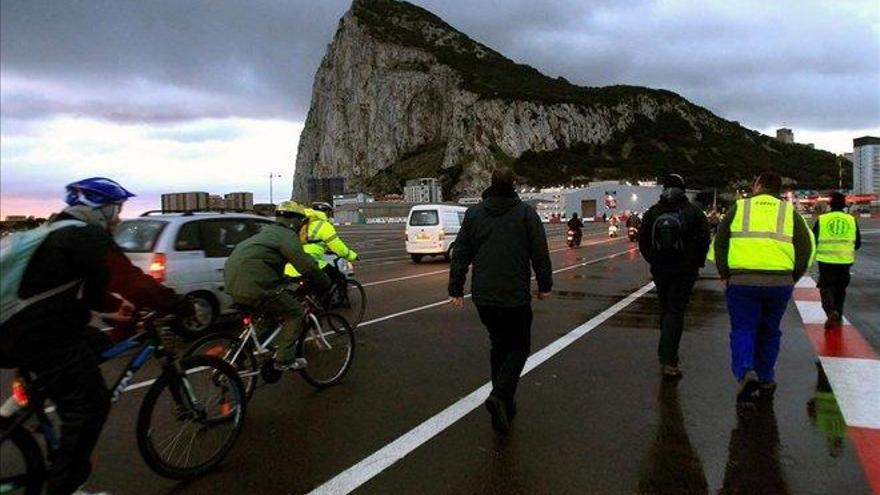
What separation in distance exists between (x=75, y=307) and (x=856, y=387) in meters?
5.95

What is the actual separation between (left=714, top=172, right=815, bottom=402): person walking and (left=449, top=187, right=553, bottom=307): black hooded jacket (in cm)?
166

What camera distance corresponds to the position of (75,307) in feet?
10.3

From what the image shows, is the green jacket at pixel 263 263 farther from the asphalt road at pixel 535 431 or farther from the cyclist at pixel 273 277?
the asphalt road at pixel 535 431

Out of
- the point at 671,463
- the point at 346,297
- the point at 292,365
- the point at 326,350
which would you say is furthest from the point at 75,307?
the point at 346,297

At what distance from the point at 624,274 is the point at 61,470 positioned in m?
14.7

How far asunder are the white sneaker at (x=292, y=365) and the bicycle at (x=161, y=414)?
0.92 meters

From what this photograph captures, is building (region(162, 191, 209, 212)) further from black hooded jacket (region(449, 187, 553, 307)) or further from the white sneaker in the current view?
black hooded jacket (region(449, 187, 553, 307))

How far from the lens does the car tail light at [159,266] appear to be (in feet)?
27.0

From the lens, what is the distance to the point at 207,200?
27.9 m

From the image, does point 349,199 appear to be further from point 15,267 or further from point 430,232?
point 15,267


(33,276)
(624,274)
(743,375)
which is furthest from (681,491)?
(624,274)

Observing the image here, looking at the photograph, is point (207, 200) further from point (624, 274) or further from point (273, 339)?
point (273, 339)

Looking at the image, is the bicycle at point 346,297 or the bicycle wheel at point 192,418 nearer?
the bicycle wheel at point 192,418

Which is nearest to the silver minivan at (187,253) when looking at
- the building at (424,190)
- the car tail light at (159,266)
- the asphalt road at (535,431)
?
the car tail light at (159,266)
